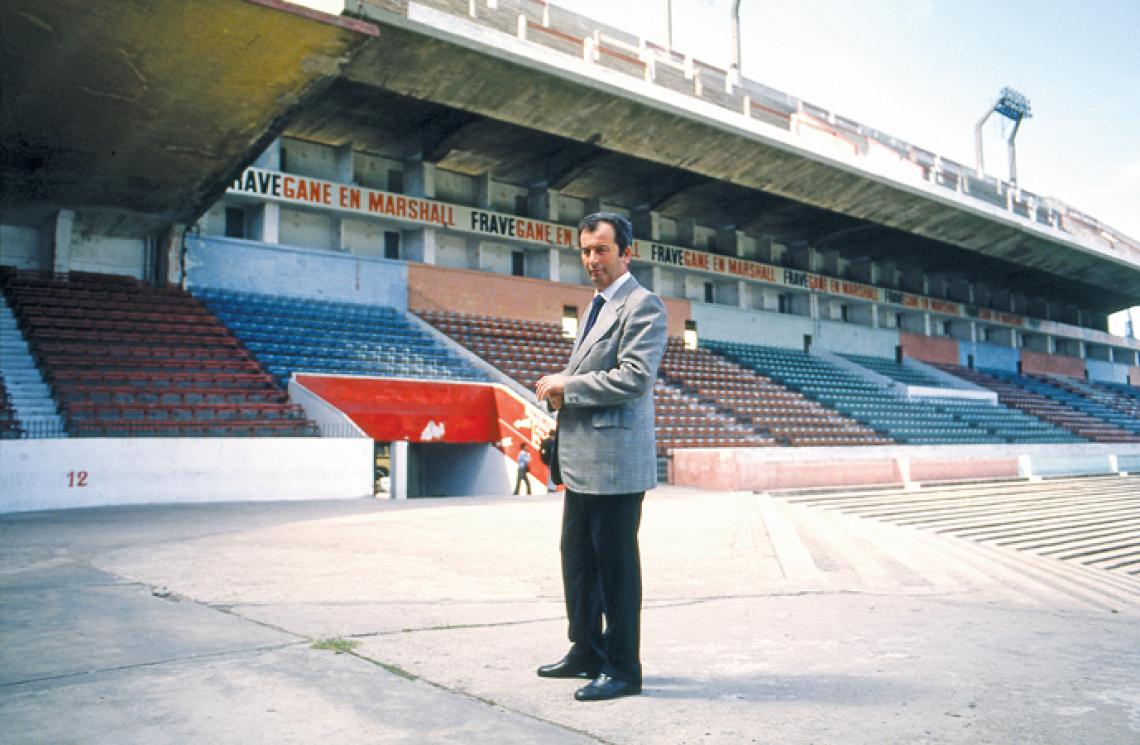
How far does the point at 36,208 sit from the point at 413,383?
22.6 feet

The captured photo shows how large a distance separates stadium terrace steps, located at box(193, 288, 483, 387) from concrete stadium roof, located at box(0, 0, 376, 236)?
9.86 feet

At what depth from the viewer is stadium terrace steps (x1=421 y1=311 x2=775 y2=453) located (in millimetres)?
16594

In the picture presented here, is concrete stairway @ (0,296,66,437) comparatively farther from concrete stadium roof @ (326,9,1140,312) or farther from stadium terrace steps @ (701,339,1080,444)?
stadium terrace steps @ (701,339,1080,444)

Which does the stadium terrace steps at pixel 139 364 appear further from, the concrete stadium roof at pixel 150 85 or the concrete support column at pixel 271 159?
the concrete support column at pixel 271 159

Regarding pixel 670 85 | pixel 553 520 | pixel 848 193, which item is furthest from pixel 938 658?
pixel 848 193

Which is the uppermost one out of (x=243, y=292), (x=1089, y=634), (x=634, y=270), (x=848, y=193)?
(x=848, y=193)

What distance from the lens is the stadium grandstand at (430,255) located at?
32.9 feet

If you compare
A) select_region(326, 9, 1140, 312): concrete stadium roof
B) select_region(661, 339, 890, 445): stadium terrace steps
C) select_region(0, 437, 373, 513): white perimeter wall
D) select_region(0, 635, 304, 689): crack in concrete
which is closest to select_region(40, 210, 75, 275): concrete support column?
select_region(326, 9, 1140, 312): concrete stadium roof

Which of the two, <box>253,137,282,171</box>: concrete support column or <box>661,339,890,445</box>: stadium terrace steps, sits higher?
<box>253,137,282,171</box>: concrete support column

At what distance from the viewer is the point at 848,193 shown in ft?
72.9

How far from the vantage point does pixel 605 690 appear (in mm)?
2227

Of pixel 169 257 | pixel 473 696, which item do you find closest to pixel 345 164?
pixel 169 257

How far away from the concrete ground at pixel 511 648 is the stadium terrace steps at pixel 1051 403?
81.5ft

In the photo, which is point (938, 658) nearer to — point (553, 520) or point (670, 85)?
point (553, 520)
